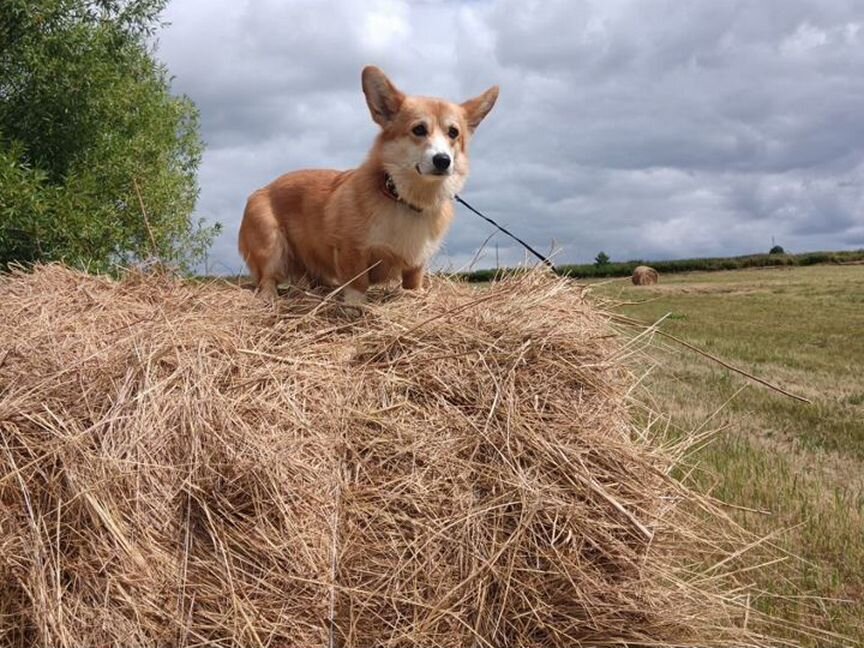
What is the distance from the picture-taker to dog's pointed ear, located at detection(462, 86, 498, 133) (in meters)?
4.61

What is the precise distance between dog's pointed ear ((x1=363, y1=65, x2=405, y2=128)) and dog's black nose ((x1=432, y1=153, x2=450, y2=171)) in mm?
563

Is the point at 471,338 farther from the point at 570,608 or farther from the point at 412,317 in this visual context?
the point at 570,608

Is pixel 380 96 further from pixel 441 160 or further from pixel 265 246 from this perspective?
pixel 265 246

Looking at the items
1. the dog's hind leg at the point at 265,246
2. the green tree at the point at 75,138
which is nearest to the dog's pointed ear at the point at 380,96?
the dog's hind leg at the point at 265,246

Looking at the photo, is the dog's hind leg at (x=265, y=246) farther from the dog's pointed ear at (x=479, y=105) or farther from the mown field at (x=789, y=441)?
the mown field at (x=789, y=441)

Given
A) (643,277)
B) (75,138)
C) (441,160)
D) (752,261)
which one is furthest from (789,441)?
(752,261)

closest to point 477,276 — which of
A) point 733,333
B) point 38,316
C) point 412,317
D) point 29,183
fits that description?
point 412,317

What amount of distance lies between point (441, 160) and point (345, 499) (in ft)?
5.85

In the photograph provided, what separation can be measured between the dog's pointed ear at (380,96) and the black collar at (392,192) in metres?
0.32

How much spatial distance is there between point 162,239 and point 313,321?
A: 666 cm

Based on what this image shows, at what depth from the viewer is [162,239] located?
1017cm

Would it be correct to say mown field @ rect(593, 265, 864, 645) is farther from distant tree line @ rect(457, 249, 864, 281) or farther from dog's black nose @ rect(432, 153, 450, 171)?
distant tree line @ rect(457, 249, 864, 281)

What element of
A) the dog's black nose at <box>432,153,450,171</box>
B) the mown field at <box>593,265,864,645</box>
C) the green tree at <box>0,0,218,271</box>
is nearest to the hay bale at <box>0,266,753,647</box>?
the mown field at <box>593,265,864,645</box>

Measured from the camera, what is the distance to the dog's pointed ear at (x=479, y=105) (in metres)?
4.61
